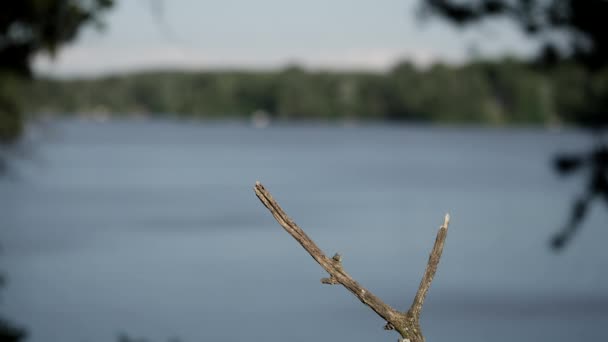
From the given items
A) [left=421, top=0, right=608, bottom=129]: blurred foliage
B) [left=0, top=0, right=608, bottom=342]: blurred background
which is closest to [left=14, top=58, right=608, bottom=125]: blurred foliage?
Result: [left=0, top=0, right=608, bottom=342]: blurred background

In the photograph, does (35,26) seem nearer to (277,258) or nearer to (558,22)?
(558,22)

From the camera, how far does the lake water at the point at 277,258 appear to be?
19.5 m

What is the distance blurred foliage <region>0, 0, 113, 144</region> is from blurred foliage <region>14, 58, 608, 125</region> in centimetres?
9073

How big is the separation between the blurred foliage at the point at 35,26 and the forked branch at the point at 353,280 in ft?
14.7

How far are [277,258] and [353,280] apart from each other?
25437mm

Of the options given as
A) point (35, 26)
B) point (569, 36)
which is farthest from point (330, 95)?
point (35, 26)

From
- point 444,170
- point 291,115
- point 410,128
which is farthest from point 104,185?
point 410,128

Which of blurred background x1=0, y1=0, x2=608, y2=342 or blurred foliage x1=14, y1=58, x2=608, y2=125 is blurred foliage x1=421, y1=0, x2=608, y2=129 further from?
blurred foliage x1=14, y1=58, x2=608, y2=125

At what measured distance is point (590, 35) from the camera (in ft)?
33.9

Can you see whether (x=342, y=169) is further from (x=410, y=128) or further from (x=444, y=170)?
(x=410, y=128)

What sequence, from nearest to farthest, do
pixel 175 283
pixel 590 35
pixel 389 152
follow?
pixel 590 35 < pixel 175 283 < pixel 389 152

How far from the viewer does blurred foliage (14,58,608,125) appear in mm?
118688

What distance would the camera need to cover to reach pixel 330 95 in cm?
14812

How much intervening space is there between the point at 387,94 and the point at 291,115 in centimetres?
2389
